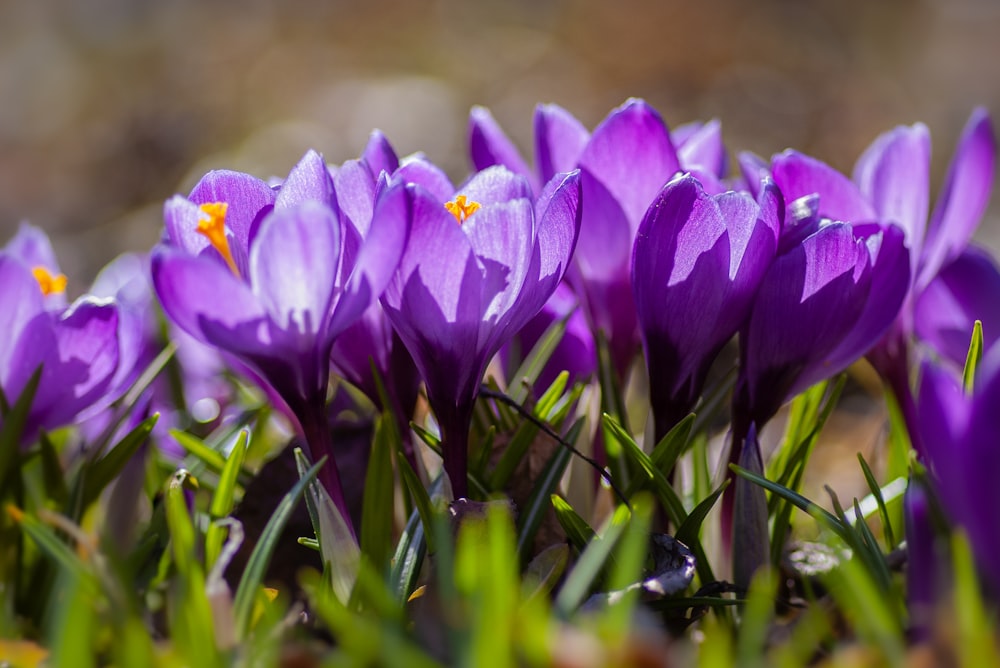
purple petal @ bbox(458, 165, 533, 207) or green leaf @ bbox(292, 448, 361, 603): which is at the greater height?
purple petal @ bbox(458, 165, 533, 207)

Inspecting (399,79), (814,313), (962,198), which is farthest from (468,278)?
(399,79)

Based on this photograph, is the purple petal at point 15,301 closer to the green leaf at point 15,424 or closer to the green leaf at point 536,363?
the green leaf at point 15,424

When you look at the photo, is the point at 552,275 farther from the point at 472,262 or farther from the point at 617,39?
the point at 617,39

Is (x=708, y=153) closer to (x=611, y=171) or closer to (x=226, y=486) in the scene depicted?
(x=611, y=171)

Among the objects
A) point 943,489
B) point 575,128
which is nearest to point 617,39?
point 575,128

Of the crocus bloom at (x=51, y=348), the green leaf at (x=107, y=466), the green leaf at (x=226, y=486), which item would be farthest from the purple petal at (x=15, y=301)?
the green leaf at (x=226, y=486)

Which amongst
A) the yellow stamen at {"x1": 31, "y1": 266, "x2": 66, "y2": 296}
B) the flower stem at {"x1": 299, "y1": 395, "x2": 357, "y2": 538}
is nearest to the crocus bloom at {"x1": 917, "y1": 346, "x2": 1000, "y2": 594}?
the flower stem at {"x1": 299, "y1": 395, "x2": 357, "y2": 538}

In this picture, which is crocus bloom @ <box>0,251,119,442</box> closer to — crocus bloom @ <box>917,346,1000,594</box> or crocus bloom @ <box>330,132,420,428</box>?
crocus bloom @ <box>330,132,420,428</box>
